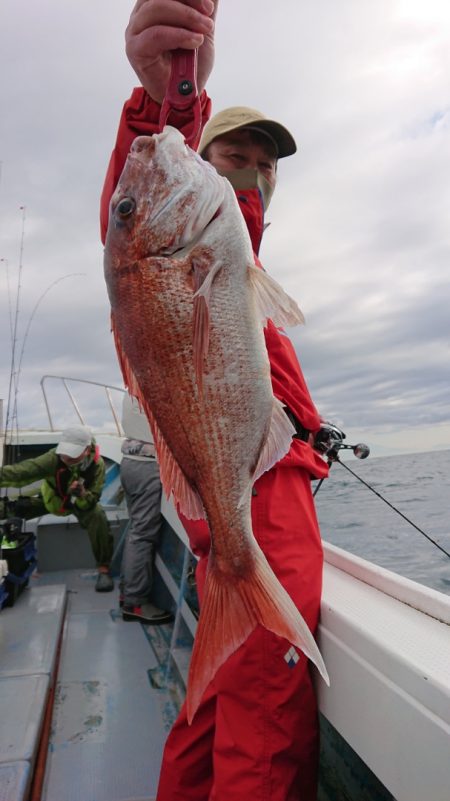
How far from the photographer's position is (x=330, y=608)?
1.56m

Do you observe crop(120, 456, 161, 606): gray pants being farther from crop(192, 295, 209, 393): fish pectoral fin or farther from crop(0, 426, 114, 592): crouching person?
crop(192, 295, 209, 393): fish pectoral fin

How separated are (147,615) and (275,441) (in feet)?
11.2

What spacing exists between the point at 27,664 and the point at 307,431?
255 cm

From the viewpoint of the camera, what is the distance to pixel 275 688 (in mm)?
1425

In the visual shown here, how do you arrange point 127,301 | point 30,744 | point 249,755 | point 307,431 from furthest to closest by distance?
1. point 30,744
2. point 307,431
3. point 249,755
4. point 127,301

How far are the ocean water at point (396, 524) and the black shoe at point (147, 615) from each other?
4.86 ft

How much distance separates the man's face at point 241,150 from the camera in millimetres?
1946

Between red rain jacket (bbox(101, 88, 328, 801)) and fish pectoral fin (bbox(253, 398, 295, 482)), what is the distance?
0.24 metres

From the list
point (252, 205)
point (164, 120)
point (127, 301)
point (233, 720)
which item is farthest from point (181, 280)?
point (233, 720)

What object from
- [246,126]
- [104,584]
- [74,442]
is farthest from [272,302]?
[74,442]

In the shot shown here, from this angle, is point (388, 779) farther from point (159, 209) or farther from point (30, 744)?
point (30, 744)

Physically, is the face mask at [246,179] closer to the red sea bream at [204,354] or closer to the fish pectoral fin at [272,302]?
the red sea bream at [204,354]

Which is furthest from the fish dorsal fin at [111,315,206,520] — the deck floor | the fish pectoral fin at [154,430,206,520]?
the deck floor

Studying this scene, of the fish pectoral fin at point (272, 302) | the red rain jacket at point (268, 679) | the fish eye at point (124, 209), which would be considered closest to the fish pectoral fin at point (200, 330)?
the fish pectoral fin at point (272, 302)
